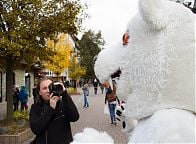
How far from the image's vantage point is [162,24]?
2092 mm

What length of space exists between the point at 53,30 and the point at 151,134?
11.5 metres

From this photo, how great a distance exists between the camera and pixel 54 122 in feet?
13.9

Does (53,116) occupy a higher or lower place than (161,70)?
lower

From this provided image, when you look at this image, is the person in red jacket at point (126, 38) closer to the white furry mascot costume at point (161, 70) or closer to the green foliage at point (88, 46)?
the white furry mascot costume at point (161, 70)

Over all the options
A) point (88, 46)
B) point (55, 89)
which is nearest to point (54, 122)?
point (55, 89)

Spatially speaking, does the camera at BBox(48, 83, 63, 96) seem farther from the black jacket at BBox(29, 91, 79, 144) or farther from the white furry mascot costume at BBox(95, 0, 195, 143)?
the white furry mascot costume at BBox(95, 0, 195, 143)

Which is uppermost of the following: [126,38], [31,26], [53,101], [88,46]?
[88,46]

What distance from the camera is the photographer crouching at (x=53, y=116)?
13.6ft

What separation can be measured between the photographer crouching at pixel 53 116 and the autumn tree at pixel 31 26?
7954 mm

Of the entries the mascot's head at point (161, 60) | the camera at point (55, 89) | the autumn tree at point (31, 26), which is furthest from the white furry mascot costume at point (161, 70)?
the autumn tree at point (31, 26)

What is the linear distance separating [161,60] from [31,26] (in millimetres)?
11015

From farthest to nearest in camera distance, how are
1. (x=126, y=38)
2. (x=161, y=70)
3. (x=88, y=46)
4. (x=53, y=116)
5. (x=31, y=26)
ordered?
1. (x=88, y=46)
2. (x=31, y=26)
3. (x=53, y=116)
4. (x=126, y=38)
5. (x=161, y=70)

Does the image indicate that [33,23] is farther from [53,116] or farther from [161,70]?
[161,70]

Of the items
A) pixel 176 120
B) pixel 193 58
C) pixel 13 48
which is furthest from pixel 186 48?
pixel 13 48
